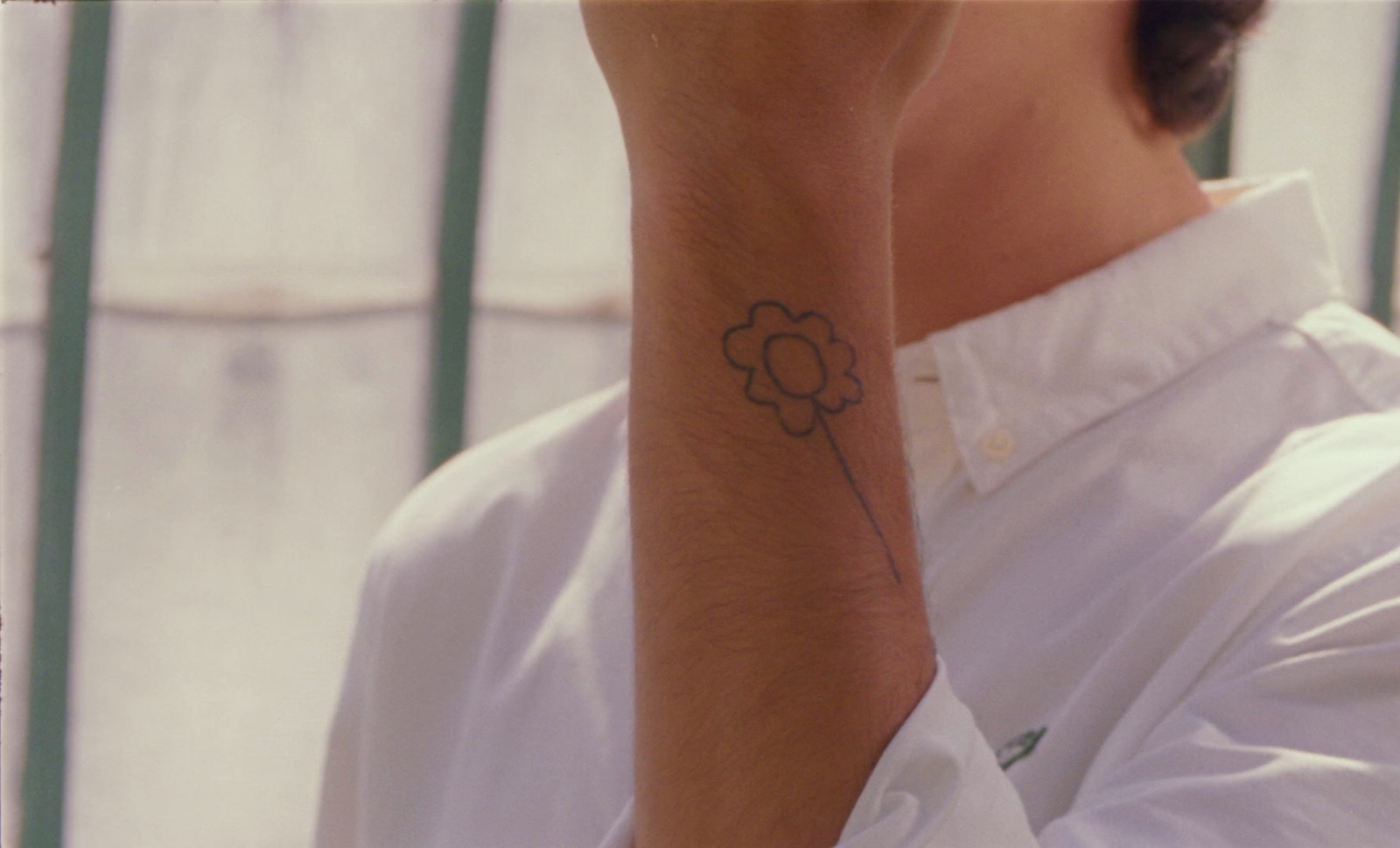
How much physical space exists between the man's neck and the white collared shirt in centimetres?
3

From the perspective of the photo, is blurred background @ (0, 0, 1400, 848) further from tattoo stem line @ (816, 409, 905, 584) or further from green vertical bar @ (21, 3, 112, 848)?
tattoo stem line @ (816, 409, 905, 584)

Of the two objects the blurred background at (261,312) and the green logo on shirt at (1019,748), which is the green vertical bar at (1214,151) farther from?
the green logo on shirt at (1019,748)

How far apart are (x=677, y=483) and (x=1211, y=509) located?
0.32 metres

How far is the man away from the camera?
1.59 ft

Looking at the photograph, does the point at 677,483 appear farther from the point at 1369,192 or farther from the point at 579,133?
the point at 1369,192

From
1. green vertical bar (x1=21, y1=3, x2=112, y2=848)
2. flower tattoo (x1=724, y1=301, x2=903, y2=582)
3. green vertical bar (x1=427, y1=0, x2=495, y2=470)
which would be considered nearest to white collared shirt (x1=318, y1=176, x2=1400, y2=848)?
flower tattoo (x1=724, y1=301, x2=903, y2=582)

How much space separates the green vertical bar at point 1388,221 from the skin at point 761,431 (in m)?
0.92

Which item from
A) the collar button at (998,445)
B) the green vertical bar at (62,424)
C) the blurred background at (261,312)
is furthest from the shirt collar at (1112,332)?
the green vertical bar at (62,424)

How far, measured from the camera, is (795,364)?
0.50 m

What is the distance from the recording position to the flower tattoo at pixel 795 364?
500 mm

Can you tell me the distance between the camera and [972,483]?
739 millimetres

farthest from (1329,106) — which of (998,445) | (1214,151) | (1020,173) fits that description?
(998,445)

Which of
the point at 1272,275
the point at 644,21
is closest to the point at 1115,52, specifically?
the point at 1272,275

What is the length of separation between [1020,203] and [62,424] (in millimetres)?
892
